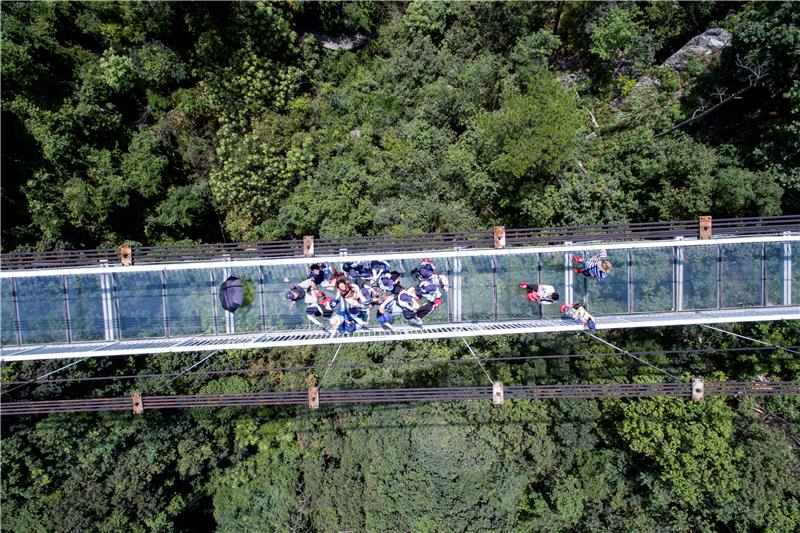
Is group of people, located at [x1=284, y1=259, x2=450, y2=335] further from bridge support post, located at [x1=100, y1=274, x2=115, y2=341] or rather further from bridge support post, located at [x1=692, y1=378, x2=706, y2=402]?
bridge support post, located at [x1=692, y1=378, x2=706, y2=402]

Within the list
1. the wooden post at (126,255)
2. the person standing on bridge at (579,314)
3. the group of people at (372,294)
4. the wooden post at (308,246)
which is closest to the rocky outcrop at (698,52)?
the group of people at (372,294)

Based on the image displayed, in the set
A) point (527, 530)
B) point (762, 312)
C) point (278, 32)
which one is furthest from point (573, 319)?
point (278, 32)

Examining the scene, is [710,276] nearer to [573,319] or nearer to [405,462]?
[573,319]

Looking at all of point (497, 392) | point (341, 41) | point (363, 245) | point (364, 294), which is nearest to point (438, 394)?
point (497, 392)

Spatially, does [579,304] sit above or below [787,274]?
below

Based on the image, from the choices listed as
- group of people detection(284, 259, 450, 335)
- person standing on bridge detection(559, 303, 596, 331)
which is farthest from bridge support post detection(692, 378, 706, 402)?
group of people detection(284, 259, 450, 335)

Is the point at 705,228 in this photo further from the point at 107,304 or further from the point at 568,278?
the point at 107,304

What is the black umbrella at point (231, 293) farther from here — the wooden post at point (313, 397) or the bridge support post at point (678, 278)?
the bridge support post at point (678, 278)
